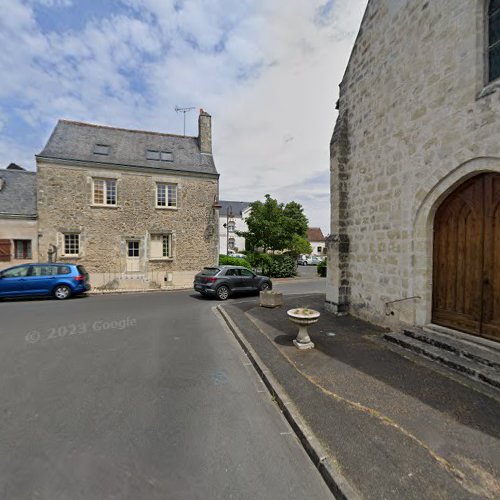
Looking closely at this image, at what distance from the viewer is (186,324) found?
7.66 metres

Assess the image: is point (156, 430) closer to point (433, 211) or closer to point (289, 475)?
point (289, 475)

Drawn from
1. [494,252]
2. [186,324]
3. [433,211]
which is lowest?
[186,324]

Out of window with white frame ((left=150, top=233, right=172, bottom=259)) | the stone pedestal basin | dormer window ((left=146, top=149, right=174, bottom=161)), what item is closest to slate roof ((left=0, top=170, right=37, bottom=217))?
window with white frame ((left=150, top=233, right=172, bottom=259))

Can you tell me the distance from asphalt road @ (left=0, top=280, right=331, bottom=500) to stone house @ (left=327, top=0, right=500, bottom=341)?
13.1ft

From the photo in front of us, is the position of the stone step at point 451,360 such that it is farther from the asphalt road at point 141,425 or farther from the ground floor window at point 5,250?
the ground floor window at point 5,250

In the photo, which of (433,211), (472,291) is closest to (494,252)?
(472,291)

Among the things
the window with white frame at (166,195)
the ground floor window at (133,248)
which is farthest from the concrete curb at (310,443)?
the window with white frame at (166,195)

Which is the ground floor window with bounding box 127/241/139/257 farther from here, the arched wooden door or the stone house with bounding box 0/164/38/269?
the arched wooden door

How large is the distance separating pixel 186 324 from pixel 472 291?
21.2 ft

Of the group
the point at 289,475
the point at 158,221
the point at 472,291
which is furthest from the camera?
the point at 158,221

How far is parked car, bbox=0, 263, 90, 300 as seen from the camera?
11.0 m

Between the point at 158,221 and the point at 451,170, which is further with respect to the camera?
the point at 158,221

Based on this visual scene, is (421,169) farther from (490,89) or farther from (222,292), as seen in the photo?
(222,292)

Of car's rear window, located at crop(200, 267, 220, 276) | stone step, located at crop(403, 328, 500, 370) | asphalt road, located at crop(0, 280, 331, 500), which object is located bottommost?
asphalt road, located at crop(0, 280, 331, 500)
